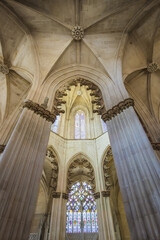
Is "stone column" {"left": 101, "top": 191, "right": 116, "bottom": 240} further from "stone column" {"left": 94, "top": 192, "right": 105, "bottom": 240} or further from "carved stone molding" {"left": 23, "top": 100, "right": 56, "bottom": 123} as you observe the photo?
"carved stone molding" {"left": 23, "top": 100, "right": 56, "bottom": 123}

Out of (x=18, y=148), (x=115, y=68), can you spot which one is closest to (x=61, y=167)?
(x=18, y=148)

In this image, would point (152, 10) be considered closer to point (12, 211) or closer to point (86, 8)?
point (86, 8)

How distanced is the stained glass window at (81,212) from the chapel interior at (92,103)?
A: 65 millimetres

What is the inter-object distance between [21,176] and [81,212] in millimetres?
9239

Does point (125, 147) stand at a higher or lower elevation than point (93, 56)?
lower

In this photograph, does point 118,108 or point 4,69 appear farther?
point 4,69

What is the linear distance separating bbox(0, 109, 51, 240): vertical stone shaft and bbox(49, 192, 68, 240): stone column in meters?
5.00

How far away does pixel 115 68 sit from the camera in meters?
6.83

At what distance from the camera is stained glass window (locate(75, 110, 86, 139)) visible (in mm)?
12029

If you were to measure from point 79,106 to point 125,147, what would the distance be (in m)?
10.4

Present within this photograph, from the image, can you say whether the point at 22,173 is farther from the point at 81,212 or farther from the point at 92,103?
the point at 81,212

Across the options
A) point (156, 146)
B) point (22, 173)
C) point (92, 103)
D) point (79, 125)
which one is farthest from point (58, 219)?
point (79, 125)

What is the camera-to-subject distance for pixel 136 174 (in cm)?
336

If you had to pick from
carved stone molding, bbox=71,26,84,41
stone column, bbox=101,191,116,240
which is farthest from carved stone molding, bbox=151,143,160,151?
carved stone molding, bbox=71,26,84,41
